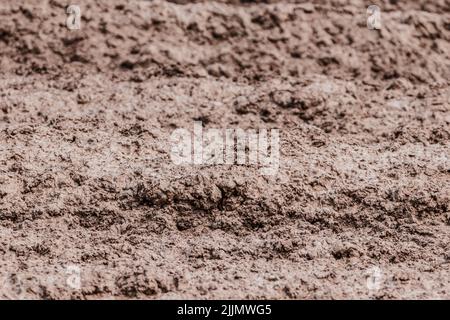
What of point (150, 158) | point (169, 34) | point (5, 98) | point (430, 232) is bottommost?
point (430, 232)

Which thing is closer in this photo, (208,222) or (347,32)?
(208,222)

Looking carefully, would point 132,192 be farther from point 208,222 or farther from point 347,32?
point 347,32

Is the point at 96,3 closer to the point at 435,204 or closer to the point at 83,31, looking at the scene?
the point at 83,31

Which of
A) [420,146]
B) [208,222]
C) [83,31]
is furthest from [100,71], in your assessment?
[420,146]

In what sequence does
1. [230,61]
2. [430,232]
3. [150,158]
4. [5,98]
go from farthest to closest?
[230,61], [5,98], [150,158], [430,232]

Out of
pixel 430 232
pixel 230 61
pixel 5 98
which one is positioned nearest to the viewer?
pixel 430 232

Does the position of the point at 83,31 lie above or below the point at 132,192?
Answer: above
